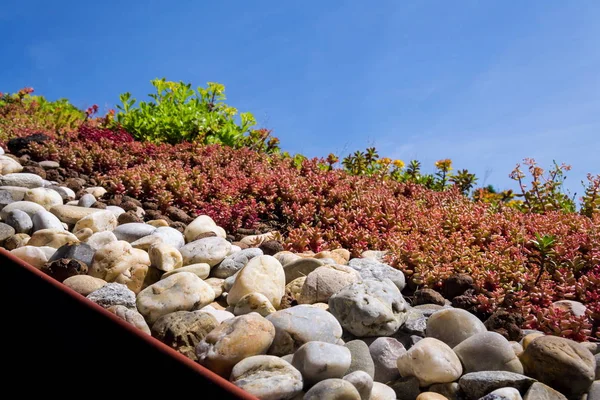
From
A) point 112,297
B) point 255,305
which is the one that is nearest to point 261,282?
point 255,305

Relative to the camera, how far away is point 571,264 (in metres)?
4.60

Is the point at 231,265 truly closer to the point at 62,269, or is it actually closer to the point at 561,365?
the point at 62,269

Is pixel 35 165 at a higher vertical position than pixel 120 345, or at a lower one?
higher

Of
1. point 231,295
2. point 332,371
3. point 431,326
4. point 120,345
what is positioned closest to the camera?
point 120,345

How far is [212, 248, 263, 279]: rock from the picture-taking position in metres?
4.28

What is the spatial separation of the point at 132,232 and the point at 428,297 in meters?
2.65

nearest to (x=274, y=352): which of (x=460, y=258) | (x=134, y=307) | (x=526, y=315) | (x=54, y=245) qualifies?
(x=134, y=307)

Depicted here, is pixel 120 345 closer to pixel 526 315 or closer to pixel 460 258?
pixel 526 315

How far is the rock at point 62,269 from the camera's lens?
396cm

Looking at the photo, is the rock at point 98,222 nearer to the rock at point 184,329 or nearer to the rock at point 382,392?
the rock at point 184,329

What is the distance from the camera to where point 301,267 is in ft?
13.6

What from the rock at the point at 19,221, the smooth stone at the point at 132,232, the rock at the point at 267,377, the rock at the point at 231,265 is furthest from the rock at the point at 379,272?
the rock at the point at 19,221

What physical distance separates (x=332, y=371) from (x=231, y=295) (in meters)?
1.16

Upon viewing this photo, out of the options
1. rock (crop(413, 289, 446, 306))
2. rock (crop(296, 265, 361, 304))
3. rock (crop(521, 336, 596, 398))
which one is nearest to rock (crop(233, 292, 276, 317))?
rock (crop(296, 265, 361, 304))
